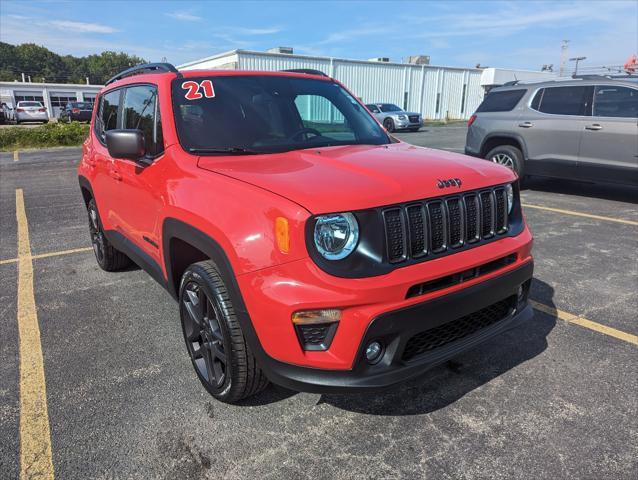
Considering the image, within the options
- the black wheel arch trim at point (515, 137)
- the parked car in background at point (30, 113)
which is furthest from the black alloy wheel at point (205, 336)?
the parked car in background at point (30, 113)

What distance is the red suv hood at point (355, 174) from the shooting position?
6.95ft

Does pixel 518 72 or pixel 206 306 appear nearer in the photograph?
pixel 206 306

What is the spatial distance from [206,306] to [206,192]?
0.64 meters

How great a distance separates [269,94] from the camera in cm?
347

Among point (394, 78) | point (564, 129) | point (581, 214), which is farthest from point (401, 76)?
point (581, 214)

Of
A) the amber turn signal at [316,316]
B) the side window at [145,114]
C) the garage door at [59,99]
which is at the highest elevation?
the garage door at [59,99]

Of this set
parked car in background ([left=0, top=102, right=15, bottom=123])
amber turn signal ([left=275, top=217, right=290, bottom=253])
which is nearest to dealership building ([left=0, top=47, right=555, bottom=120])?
parked car in background ([left=0, top=102, right=15, bottom=123])

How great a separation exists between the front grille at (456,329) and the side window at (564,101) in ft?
21.0

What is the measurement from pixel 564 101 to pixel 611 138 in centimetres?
107

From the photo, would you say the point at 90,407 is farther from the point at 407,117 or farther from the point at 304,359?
the point at 407,117

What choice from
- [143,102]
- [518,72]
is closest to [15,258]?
[143,102]

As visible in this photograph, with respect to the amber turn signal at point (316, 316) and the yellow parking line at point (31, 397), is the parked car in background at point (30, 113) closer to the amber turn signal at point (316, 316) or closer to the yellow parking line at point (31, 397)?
the yellow parking line at point (31, 397)

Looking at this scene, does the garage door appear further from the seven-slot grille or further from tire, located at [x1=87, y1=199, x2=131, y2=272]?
the seven-slot grille

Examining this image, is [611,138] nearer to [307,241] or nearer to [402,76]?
[307,241]
